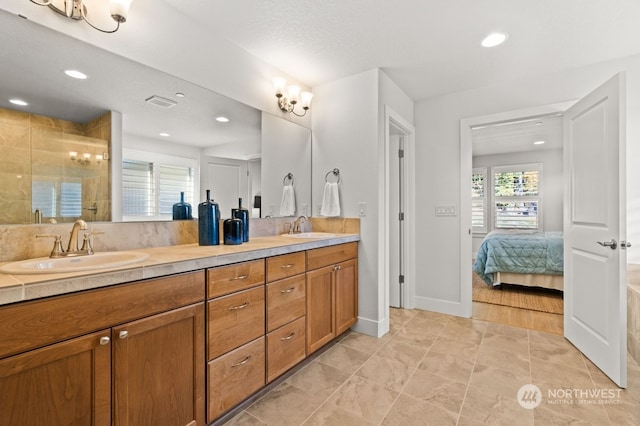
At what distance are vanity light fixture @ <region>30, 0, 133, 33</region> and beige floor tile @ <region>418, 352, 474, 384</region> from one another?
276 cm

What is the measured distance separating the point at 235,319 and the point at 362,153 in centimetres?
176

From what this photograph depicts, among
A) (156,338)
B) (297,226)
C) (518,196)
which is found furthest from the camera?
(518,196)

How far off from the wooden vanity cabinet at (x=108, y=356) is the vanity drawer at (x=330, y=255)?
889 mm

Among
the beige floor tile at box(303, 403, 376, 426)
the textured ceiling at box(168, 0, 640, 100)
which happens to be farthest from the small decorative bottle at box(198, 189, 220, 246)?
the textured ceiling at box(168, 0, 640, 100)

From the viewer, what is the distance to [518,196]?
625 cm

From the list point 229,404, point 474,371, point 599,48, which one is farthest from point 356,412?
point 599,48

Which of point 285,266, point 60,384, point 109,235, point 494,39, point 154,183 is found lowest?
point 60,384

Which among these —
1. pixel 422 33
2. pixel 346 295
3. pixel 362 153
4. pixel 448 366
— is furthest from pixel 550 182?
pixel 346 295

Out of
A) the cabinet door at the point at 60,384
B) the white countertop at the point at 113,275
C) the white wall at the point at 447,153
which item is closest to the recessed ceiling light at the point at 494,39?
the white wall at the point at 447,153

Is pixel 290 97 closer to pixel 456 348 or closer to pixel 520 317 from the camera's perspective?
pixel 456 348

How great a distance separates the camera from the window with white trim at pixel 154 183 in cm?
172

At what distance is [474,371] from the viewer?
2.06m

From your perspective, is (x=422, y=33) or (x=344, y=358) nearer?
(x=422, y=33)

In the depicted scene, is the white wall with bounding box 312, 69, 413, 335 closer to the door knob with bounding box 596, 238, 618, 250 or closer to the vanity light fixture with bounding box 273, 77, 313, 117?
the vanity light fixture with bounding box 273, 77, 313, 117
